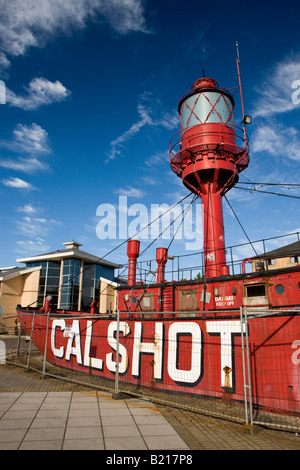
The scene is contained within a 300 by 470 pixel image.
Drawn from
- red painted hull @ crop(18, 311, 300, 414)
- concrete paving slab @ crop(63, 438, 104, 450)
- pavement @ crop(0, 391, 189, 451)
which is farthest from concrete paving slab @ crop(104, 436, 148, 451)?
red painted hull @ crop(18, 311, 300, 414)

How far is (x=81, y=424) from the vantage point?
20.8 ft

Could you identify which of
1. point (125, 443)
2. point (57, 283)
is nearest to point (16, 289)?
point (57, 283)

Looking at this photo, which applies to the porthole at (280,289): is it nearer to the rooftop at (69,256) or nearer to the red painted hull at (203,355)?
the red painted hull at (203,355)

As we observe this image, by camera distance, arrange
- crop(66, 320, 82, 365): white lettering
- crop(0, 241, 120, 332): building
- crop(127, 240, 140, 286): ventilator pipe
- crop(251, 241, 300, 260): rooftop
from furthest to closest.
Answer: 1. crop(0, 241, 120, 332): building
2. crop(127, 240, 140, 286): ventilator pipe
3. crop(66, 320, 82, 365): white lettering
4. crop(251, 241, 300, 260): rooftop

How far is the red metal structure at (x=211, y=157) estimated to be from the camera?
55.8 feet

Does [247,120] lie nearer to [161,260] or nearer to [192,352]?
[161,260]

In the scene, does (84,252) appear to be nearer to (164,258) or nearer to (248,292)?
(164,258)

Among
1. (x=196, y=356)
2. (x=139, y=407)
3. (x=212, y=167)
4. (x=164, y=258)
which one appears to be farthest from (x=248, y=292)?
(x=164, y=258)

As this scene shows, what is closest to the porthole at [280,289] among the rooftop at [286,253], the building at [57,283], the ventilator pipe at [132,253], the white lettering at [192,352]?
the rooftop at [286,253]

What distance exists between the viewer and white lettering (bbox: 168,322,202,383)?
8.88 m

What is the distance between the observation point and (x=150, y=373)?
32.5 ft

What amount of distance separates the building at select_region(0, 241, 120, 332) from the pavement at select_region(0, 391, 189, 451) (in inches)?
1156

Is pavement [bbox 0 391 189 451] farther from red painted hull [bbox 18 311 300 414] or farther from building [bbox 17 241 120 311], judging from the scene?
building [bbox 17 241 120 311]
